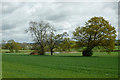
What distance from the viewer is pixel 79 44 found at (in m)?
37.2

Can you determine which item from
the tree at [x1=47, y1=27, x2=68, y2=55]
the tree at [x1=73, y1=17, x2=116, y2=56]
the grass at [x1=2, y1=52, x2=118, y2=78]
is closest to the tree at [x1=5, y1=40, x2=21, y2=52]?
the tree at [x1=47, y1=27, x2=68, y2=55]

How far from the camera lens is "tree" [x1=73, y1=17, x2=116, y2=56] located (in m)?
35.2

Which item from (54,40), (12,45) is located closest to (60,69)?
(54,40)

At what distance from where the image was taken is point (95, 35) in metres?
36.0

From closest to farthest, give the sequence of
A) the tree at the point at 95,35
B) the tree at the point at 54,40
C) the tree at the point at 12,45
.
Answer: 1. the tree at the point at 95,35
2. the tree at the point at 54,40
3. the tree at the point at 12,45

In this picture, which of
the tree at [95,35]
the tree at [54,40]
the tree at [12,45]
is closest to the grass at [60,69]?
the tree at [95,35]

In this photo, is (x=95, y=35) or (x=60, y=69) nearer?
(x=60, y=69)

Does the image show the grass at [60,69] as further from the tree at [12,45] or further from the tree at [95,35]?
the tree at [12,45]

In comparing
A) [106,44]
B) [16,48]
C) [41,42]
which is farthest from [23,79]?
[16,48]

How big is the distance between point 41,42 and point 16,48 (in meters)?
21.7

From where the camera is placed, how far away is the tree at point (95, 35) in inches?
1385

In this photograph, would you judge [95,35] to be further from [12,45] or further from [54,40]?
[12,45]

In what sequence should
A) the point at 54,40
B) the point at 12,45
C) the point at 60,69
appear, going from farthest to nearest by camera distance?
the point at 12,45 < the point at 54,40 < the point at 60,69

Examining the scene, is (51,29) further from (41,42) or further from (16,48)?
(16,48)
